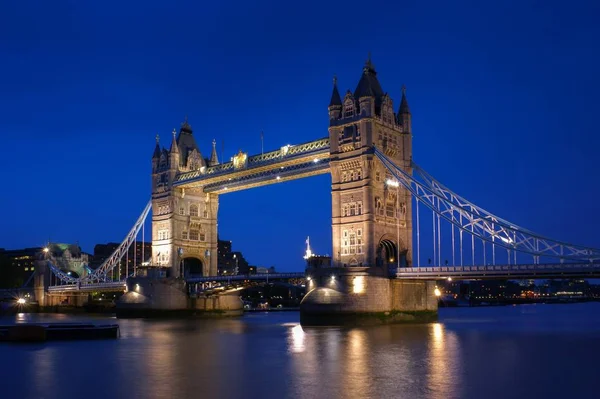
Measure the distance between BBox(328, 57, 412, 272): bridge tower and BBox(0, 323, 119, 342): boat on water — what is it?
59.5ft

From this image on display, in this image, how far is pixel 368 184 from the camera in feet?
161

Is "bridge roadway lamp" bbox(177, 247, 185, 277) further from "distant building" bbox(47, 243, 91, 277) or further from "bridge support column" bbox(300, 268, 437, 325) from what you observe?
"distant building" bbox(47, 243, 91, 277)

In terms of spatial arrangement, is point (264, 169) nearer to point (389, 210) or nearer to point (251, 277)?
point (251, 277)

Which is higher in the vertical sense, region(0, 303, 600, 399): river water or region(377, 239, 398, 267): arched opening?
region(377, 239, 398, 267): arched opening

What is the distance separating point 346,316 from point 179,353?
738 inches

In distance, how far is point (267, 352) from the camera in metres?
29.9

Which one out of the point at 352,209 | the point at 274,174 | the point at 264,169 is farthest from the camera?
the point at 264,169

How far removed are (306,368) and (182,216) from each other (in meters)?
46.9

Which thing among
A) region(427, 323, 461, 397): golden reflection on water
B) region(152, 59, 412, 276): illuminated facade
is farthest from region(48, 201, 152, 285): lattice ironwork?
region(427, 323, 461, 397): golden reflection on water

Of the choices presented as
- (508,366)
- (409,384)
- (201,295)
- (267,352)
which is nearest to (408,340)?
(267,352)

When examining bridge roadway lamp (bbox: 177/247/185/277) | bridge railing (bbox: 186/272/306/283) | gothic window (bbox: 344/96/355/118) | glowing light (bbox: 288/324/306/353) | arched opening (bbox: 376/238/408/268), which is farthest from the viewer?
bridge roadway lamp (bbox: 177/247/185/277)

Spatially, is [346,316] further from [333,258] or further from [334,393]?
[334,393]

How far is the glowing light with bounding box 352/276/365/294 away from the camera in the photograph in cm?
4644

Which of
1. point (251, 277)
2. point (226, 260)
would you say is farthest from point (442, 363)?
point (226, 260)
